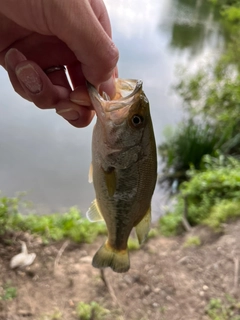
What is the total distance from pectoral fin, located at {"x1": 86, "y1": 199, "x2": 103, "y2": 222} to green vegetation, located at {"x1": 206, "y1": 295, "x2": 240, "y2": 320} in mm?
2152

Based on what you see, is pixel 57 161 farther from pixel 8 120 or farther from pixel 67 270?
pixel 67 270

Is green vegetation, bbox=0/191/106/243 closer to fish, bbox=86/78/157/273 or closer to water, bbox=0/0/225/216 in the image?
water, bbox=0/0/225/216

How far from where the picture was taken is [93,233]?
15.9 ft

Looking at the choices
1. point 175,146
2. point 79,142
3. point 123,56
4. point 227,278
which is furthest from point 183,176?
point 123,56

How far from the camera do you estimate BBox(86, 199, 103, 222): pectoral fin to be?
1912mm

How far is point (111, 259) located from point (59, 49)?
1121mm

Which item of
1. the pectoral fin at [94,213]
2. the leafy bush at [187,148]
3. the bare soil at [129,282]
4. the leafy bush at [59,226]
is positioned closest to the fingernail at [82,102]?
the pectoral fin at [94,213]

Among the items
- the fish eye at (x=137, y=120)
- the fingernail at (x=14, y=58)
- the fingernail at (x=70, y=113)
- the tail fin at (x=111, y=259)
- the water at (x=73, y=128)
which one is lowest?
the water at (x=73, y=128)

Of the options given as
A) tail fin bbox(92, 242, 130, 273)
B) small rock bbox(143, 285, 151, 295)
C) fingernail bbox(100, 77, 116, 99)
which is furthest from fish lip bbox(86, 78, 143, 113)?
small rock bbox(143, 285, 151, 295)

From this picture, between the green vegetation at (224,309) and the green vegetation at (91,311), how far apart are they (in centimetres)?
99

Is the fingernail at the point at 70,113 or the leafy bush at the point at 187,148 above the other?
the fingernail at the point at 70,113

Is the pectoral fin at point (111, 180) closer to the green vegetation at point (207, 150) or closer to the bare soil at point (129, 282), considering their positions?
the bare soil at point (129, 282)

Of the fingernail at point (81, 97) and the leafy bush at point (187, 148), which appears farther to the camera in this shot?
the leafy bush at point (187, 148)

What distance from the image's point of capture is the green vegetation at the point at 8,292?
3.44m
